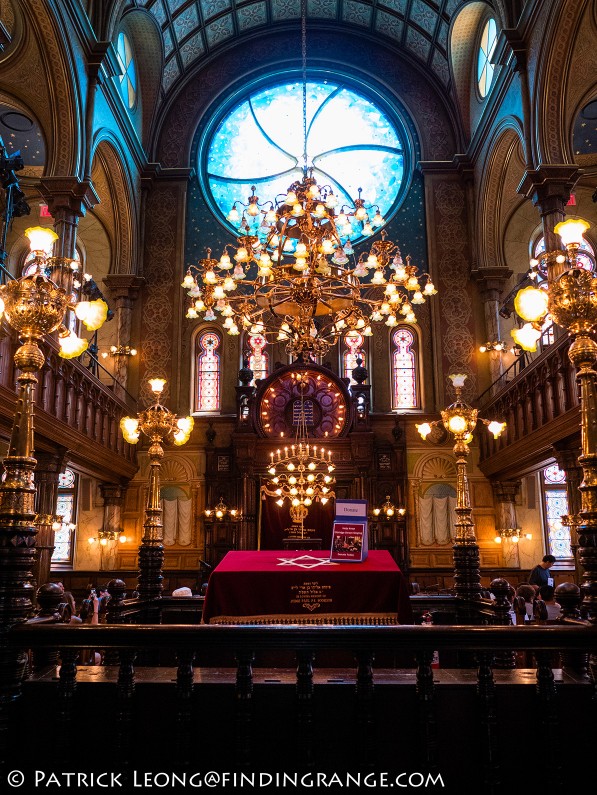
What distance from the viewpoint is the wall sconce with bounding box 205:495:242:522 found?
16.4m

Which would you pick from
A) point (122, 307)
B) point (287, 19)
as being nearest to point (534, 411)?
point (122, 307)

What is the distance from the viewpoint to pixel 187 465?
1750 cm

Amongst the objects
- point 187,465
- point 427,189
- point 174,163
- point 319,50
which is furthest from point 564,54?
point 187,465

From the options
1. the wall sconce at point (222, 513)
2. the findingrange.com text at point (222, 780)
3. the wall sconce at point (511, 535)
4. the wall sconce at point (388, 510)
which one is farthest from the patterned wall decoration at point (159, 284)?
the findingrange.com text at point (222, 780)

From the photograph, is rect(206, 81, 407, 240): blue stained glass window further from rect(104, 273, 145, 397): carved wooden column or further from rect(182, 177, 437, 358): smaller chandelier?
rect(182, 177, 437, 358): smaller chandelier

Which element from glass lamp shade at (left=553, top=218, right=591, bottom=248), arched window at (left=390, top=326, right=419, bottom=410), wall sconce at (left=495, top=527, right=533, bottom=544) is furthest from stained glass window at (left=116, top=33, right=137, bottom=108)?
wall sconce at (left=495, top=527, right=533, bottom=544)

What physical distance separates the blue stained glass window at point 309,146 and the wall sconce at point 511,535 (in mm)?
10620

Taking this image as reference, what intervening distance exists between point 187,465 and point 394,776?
Answer: 577 inches

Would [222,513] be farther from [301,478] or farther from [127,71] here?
[127,71]

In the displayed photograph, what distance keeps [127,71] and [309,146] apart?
19.9 ft

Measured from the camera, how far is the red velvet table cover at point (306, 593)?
247 inches

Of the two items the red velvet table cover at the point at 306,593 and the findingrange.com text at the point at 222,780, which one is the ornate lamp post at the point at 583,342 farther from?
the red velvet table cover at the point at 306,593

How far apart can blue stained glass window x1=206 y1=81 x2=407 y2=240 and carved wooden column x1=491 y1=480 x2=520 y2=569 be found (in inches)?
376

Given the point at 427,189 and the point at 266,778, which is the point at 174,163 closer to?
the point at 427,189
